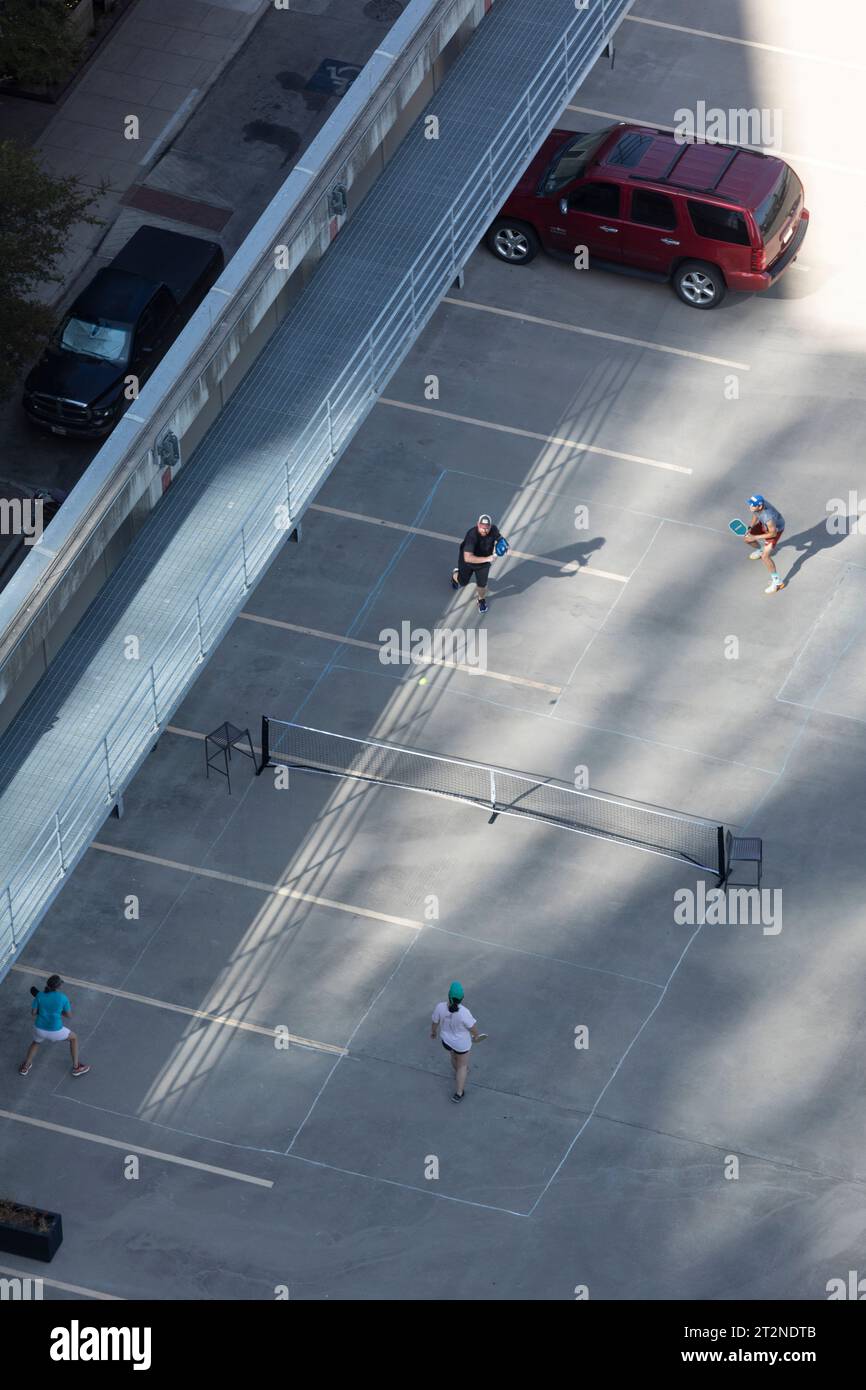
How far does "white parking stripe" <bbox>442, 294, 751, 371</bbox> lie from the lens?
36750mm

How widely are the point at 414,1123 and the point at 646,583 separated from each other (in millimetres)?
8467

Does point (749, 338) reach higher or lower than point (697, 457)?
higher

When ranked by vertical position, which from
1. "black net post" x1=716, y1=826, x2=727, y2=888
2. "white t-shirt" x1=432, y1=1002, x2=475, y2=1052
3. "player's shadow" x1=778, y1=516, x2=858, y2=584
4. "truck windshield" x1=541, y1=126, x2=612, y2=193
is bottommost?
"white t-shirt" x1=432, y1=1002, x2=475, y2=1052

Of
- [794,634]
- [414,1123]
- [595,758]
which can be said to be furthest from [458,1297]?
[794,634]

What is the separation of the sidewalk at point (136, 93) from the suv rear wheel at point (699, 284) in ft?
30.4

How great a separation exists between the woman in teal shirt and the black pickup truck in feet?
34.1

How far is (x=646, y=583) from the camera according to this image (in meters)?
34.0

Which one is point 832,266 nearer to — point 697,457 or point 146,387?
point 697,457

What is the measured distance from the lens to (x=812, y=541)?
34.4m

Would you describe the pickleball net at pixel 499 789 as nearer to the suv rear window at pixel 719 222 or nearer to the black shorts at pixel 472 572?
the black shorts at pixel 472 572

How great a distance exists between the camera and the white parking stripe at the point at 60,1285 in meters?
28.0
